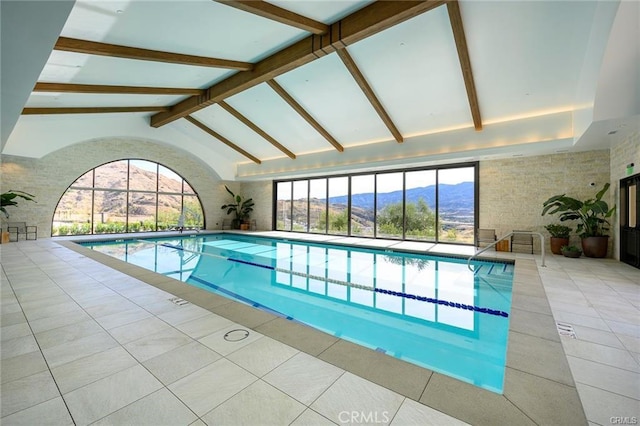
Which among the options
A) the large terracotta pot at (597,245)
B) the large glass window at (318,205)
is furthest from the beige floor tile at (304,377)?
the large glass window at (318,205)

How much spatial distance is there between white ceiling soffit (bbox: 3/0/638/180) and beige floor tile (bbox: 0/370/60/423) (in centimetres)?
449

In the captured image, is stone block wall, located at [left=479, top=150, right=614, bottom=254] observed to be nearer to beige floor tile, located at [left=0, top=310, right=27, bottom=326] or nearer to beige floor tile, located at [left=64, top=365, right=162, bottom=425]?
beige floor tile, located at [left=64, top=365, right=162, bottom=425]

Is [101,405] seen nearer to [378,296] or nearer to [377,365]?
[377,365]

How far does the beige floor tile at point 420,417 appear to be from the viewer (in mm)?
1493

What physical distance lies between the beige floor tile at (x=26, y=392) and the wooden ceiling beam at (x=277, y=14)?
4276 mm

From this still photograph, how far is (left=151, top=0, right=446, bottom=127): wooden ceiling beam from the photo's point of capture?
4.25 m

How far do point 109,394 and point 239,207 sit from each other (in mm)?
13060

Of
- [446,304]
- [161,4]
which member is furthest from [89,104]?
[446,304]

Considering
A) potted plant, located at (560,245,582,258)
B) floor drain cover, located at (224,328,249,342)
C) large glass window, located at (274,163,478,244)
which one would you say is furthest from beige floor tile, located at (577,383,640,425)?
large glass window, located at (274,163,478,244)

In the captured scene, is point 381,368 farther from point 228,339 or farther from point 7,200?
point 7,200

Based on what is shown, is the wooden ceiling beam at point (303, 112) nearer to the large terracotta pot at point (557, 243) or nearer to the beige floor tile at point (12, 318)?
the beige floor tile at point (12, 318)

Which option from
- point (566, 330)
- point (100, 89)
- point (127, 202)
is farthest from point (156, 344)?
point (127, 202)

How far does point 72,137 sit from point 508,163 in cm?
1349

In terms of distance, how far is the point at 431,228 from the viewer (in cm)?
923
